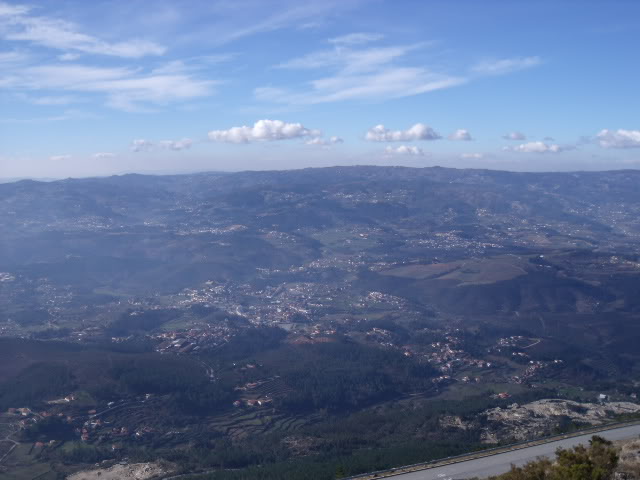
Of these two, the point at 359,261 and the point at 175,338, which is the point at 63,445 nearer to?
the point at 175,338

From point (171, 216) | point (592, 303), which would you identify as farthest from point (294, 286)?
point (171, 216)

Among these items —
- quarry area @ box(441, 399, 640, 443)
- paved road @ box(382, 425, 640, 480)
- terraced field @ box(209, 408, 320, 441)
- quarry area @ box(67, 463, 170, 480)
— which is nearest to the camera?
paved road @ box(382, 425, 640, 480)

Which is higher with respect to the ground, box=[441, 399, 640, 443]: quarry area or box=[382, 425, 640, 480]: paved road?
box=[382, 425, 640, 480]: paved road

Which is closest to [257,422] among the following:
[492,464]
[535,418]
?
[535,418]

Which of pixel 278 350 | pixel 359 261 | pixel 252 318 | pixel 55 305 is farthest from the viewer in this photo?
pixel 359 261

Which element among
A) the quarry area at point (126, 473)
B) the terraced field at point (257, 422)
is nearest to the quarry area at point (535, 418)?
the terraced field at point (257, 422)

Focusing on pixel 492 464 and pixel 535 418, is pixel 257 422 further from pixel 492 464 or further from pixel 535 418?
pixel 492 464

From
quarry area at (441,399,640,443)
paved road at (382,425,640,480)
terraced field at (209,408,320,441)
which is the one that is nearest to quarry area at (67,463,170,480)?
terraced field at (209,408,320,441)

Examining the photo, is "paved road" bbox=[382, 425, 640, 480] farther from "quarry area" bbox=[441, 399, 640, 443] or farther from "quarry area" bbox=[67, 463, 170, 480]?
"quarry area" bbox=[67, 463, 170, 480]
